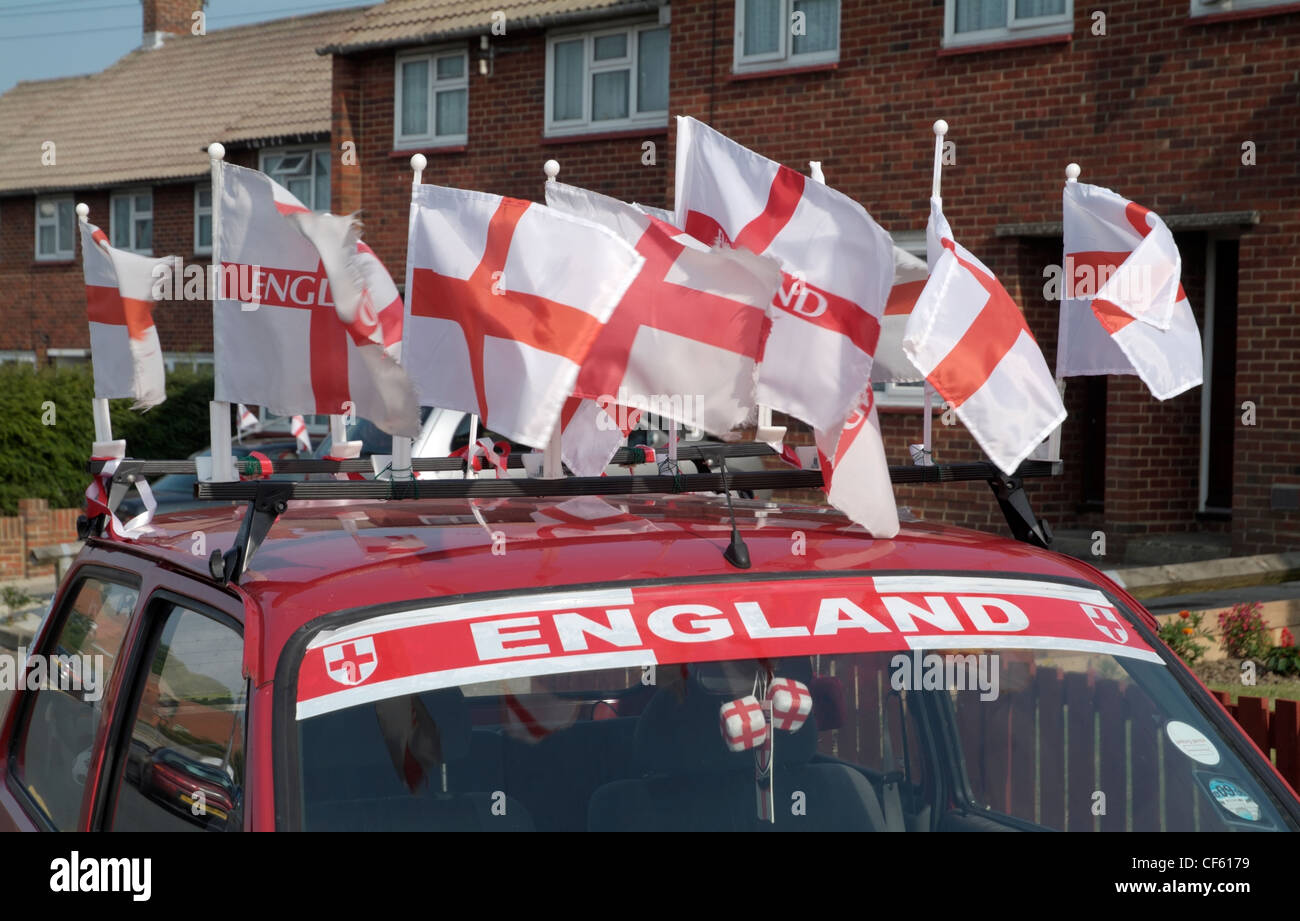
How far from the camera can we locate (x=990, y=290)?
10.1 feet

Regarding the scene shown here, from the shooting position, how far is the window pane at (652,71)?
17766 mm

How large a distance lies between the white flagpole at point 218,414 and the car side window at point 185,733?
0.88 ft

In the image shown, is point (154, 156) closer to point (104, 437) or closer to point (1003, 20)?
point (1003, 20)

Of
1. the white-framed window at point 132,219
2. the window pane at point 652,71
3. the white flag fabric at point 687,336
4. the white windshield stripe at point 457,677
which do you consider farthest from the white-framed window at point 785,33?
the white-framed window at point 132,219

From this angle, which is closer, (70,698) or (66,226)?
(70,698)

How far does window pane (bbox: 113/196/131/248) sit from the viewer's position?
28.9 meters

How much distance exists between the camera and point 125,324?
367cm

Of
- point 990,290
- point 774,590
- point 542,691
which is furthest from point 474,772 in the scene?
point 990,290

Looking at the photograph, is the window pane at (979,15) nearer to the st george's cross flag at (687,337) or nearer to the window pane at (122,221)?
the st george's cross flag at (687,337)

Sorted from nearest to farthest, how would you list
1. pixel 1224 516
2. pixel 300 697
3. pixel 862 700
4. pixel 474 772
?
pixel 300 697, pixel 474 772, pixel 862 700, pixel 1224 516

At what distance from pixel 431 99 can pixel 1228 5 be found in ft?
35.0

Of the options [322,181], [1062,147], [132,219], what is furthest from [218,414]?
[132,219]
